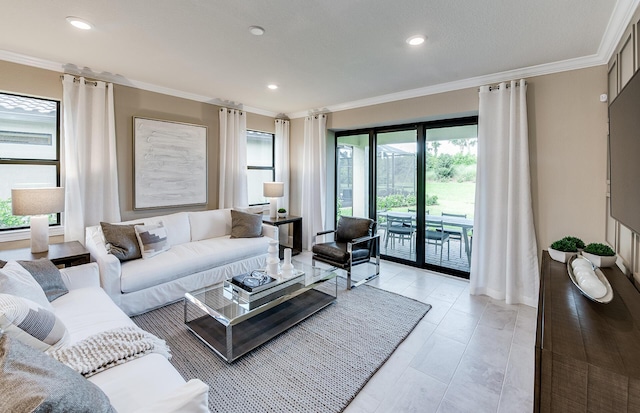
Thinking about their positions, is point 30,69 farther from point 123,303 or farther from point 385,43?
point 385,43

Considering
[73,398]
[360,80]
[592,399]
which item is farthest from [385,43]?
[73,398]

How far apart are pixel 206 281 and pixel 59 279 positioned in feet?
4.77

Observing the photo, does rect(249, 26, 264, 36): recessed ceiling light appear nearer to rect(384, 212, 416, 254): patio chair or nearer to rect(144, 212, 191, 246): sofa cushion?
rect(144, 212, 191, 246): sofa cushion

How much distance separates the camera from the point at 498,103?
10.7 feet

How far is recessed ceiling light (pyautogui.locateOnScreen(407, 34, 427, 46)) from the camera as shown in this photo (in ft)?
8.04

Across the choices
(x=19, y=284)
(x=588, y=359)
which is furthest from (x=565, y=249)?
(x=19, y=284)

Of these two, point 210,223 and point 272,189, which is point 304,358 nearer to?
point 210,223

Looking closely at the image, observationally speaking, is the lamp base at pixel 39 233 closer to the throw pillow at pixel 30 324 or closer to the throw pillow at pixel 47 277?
the throw pillow at pixel 47 277

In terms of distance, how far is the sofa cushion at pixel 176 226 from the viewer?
12.2 ft

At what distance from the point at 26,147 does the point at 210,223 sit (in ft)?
6.90

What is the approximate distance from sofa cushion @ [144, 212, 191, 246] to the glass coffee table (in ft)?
3.60

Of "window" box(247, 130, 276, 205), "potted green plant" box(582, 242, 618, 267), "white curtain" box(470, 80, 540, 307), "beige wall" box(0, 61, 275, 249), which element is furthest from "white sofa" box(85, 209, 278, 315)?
"potted green plant" box(582, 242, 618, 267)

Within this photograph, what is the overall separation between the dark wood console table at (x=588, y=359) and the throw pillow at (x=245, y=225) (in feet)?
11.1

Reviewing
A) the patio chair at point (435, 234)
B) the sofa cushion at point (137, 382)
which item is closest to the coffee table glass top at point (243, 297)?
the sofa cushion at point (137, 382)
